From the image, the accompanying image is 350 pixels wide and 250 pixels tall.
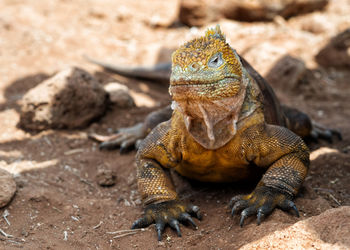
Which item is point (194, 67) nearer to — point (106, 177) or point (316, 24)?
point (106, 177)

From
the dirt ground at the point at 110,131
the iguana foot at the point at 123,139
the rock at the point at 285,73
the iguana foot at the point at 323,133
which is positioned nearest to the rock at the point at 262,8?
the dirt ground at the point at 110,131

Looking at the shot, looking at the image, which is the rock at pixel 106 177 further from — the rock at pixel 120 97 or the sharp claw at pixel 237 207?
the rock at pixel 120 97

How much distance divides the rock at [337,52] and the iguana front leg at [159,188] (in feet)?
19.9

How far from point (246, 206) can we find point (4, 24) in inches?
329

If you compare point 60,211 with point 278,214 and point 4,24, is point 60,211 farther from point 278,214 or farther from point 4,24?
point 4,24

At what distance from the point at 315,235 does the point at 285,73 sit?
234 inches

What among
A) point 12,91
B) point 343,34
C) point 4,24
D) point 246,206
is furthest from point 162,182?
point 4,24

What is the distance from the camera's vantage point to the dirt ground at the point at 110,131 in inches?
163

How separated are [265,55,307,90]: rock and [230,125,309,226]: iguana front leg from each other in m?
4.40

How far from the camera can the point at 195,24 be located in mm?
11680

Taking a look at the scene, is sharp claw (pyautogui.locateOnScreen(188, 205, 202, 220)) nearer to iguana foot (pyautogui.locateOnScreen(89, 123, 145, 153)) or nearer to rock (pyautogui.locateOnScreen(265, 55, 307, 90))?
iguana foot (pyautogui.locateOnScreen(89, 123, 145, 153))

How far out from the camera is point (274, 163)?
14.4 feet

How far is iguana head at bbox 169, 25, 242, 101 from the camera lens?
3.72 m

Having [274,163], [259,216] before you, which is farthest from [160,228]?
[274,163]
